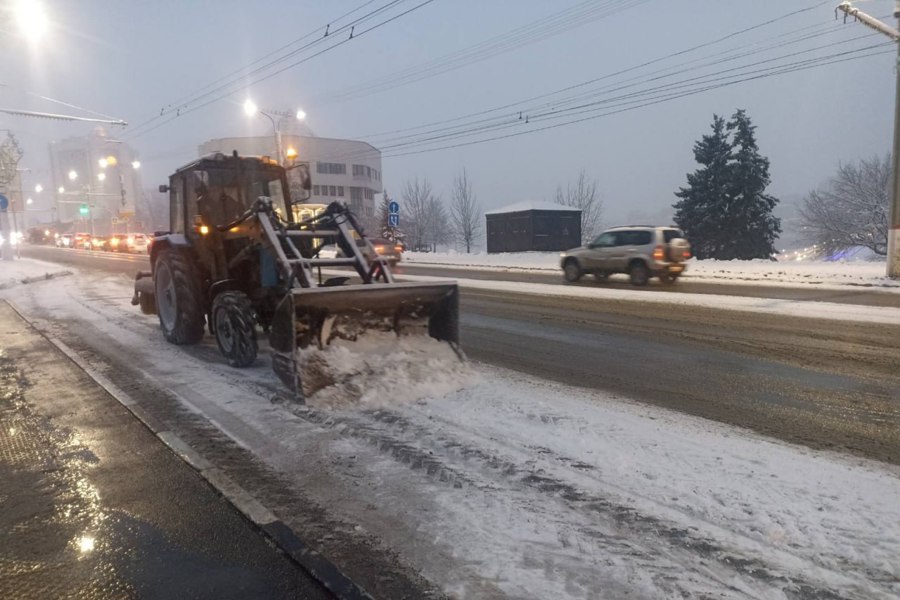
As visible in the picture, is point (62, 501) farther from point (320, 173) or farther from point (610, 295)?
point (320, 173)

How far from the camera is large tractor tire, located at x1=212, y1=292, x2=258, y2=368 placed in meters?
6.62

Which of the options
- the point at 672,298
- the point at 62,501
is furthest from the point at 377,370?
the point at 672,298

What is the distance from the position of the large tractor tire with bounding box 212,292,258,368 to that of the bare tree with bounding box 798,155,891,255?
176 feet

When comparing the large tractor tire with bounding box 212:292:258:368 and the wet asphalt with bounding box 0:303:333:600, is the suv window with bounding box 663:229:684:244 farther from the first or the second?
the wet asphalt with bounding box 0:303:333:600

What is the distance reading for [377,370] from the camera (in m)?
5.68

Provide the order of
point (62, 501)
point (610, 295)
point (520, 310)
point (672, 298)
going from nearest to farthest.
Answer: point (62, 501)
point (520, 310)
point (672, 298)
point (610, 295)

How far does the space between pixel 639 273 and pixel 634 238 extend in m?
1.14

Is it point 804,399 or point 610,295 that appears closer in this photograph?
point 804,399

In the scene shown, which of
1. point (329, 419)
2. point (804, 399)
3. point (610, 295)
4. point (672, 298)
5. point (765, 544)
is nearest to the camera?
point (765, 544)

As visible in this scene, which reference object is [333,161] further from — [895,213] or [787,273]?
[895,213]

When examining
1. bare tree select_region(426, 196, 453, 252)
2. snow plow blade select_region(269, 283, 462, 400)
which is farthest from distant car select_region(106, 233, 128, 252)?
snow plow blade select_region(269, 283, 462, 400)

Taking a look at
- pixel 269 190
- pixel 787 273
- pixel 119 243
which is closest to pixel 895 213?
pixel 787 273

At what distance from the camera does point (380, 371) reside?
5680 mm

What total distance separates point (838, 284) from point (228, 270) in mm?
17462
